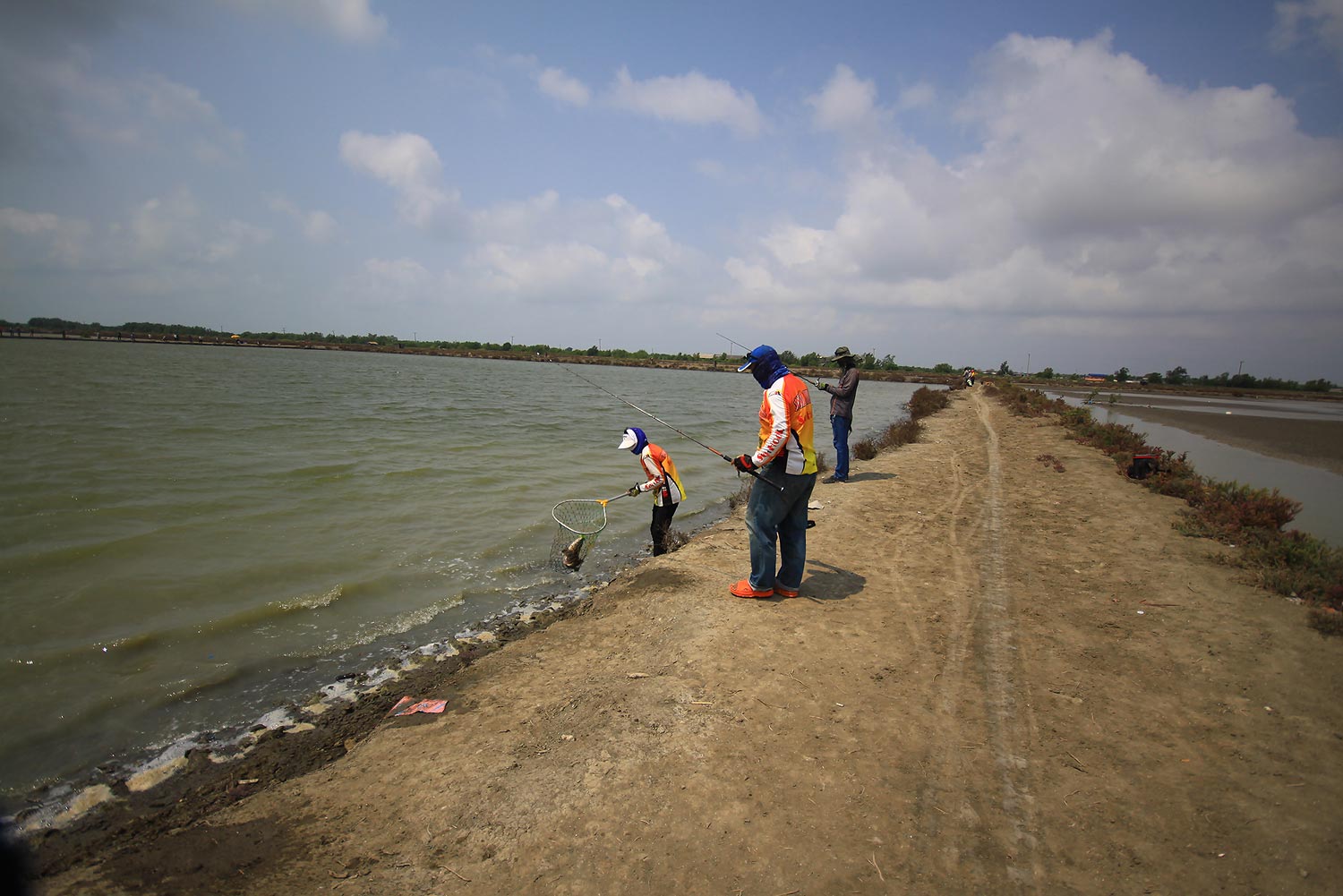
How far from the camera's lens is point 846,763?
365 cm

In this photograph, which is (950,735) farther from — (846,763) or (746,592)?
(746,592)

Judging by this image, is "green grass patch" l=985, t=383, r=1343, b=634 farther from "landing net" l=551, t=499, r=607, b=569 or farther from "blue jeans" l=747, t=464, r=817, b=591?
"landing net" l=551, t=499, r=607, b=569

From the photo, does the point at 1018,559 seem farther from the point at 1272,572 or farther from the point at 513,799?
the point at 513,799

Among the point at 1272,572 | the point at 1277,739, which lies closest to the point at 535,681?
the point at 1277,739

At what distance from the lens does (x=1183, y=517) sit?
28.6 ft

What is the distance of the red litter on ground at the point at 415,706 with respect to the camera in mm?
4715

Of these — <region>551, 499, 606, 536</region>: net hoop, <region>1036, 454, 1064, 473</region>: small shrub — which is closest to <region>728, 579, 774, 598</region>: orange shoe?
<region>551, 499, 606, 536</region>: net hoop

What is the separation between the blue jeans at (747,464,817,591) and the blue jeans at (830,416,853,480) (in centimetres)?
577

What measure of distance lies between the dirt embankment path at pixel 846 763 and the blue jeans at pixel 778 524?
320 millimetres

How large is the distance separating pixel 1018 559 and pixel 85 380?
4490 cm

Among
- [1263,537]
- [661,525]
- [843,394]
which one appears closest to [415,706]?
[661,525]

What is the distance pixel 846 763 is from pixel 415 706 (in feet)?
11.3

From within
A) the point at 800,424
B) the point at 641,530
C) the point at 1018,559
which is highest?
the point at 800,424

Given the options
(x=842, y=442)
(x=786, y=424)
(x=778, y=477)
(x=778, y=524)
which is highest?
(x=786, y=424)
